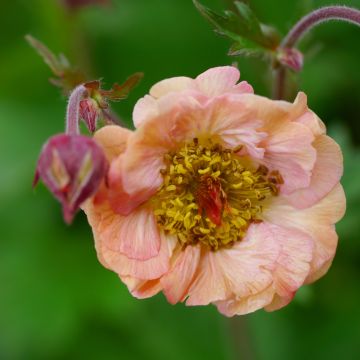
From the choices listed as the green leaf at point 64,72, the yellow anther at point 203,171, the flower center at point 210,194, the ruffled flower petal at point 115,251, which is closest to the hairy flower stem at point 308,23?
the flower center at point 210,194

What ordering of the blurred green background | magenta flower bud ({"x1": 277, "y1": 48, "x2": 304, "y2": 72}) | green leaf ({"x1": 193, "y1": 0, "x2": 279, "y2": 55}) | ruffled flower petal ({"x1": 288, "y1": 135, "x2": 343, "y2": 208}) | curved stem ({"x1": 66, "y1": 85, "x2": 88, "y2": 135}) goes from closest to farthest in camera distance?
1. curved stem ({"x1": 66, "y1": 85, "x2": 88, "y2": 135})
2. ruffled flower petal ({"x1": 288, "y1": 135, "x2": 343, "y2": 208})
3. green leaf ({"x1": 193, "y1": 0, "x2": 279, "y2": 55})
4. magenta flower bud ({"x1": 277, "y1": 48, "x2": 304, "y2": 72})
5. the blurred green background

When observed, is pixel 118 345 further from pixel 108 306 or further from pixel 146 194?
pixel 146 194

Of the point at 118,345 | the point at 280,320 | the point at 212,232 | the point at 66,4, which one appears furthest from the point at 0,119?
the point at 212,232

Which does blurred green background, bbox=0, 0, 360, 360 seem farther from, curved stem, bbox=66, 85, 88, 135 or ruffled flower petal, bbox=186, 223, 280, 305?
curved stem, bbox=66, 85, 88, 135

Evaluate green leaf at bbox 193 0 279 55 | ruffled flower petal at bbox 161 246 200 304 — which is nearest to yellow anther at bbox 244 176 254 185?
ruffled flower petal at bbox 161 246 200 304

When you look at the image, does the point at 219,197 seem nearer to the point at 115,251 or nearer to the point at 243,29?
the point at 115,251
